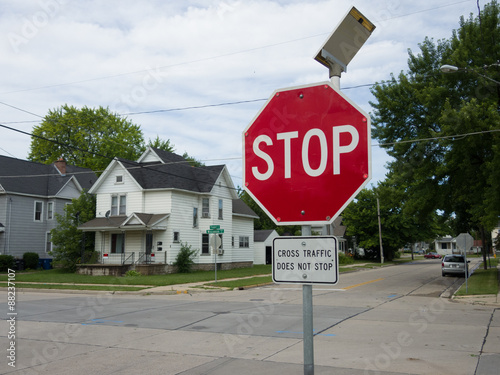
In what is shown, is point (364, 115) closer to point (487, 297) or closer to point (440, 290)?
point (487, 297)

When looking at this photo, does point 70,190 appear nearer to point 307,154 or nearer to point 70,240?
point 70,240

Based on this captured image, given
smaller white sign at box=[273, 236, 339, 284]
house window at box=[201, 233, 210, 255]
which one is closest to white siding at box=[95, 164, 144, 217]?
house window at box=[201, 233, 210, 255]

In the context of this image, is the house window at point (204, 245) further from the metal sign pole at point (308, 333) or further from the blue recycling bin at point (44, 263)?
the metal sign pole at point (308, 333)

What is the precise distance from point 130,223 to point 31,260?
36.3 ft

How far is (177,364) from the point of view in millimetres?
7234

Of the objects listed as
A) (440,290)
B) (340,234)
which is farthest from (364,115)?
(340,234)

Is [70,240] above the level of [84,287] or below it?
above

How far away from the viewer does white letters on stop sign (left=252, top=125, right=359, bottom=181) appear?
2.43 meters

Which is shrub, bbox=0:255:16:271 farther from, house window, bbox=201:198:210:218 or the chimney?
house window, bbox=201:198:210:218

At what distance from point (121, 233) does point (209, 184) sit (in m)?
7.49

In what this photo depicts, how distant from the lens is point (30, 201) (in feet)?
125

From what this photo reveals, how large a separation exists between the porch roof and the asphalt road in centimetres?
1461

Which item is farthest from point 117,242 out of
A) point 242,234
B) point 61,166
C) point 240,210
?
point 61,166

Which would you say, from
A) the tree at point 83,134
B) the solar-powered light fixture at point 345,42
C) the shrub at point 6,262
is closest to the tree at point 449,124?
the solar-powered light fixture at point 345,42
